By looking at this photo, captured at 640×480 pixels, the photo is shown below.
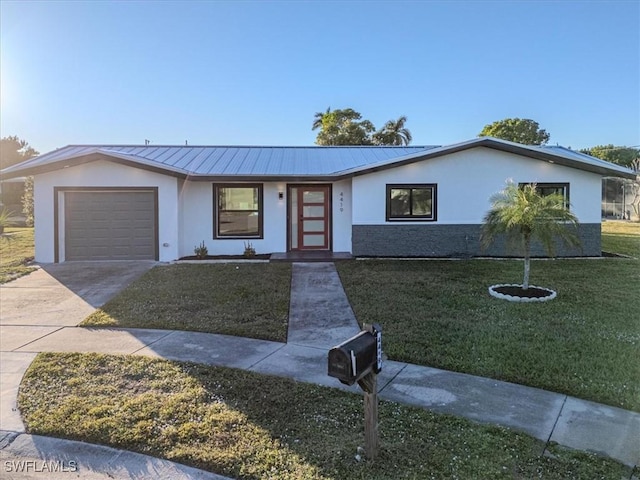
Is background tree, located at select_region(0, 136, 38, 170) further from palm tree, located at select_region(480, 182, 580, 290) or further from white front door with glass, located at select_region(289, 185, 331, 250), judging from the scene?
palm tree, located at select_region(480, 182, 580, 290)

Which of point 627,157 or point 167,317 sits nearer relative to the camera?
point 167,317

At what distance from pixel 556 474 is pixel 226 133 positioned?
2566cm

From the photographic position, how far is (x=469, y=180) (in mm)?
13344

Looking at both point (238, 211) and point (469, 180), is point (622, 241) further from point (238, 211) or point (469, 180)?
point (238, 211)

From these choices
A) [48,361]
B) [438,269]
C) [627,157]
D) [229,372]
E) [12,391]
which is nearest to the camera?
[12,391]

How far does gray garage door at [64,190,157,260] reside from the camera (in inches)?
516

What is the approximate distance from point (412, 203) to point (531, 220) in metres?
5.89

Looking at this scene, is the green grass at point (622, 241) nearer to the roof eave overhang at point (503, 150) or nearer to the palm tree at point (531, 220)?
the roof eave overhang at point (503, 150)

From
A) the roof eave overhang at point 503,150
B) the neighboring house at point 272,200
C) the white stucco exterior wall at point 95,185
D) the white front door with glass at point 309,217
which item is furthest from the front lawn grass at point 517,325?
the white stucco exterior wall at point 95,185

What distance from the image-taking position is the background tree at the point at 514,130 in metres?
42.9

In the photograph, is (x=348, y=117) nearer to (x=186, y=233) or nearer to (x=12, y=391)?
(x=186, y=233)

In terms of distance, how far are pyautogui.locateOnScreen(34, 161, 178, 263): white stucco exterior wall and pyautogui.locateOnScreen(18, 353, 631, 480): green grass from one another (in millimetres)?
8630

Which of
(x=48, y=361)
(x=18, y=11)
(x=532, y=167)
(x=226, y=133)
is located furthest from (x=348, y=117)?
(x=48, y=361)

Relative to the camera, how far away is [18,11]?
25.3 feet
